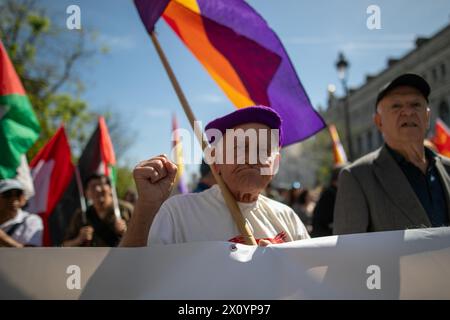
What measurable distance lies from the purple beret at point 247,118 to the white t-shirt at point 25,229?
8.99ft

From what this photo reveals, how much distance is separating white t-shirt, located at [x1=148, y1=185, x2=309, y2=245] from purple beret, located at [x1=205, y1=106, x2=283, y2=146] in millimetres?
319

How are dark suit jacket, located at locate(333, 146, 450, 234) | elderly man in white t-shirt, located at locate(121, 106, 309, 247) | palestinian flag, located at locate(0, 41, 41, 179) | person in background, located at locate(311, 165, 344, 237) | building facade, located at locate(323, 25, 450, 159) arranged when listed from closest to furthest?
elderly man in white t-shirt, located at locate(121, 106, 309, 247), dark suit jacket, located at locate(333, 146, 450, 234), palestinian flag, located at locate(0, 41, 41, 179), person in background, located at locate(311, 165, 344, 237), building facade, located at locate(323, 25, 450, 159)

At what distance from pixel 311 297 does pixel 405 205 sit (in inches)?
43.7

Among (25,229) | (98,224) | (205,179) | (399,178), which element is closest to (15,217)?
(25,229)

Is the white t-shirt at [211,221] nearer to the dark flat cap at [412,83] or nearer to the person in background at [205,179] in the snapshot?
the dark flat cap at [412,83]

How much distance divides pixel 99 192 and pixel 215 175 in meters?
2.81

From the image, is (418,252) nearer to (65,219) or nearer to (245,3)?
(245,3)

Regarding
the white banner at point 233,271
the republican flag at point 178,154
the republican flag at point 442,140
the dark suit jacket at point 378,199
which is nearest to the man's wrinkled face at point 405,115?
the dark suit jacket at point 378,199

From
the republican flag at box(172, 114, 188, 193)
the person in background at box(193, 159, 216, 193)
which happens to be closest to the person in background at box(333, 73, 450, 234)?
the person in background at box(193, 159, 216, 193)

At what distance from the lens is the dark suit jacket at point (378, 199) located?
7.12ft

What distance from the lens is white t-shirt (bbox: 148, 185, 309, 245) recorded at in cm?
168

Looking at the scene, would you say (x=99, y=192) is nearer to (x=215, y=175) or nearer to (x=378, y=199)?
(x=215, y=175)

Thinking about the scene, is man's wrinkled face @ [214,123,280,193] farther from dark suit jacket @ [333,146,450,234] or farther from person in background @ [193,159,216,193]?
person in background @ [193,159,216,193]
